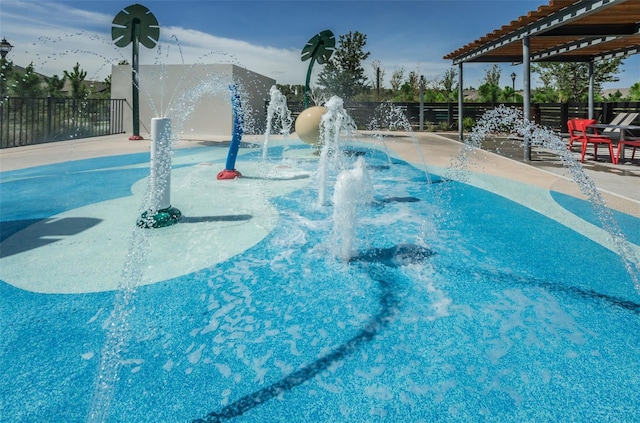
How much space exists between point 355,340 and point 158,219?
3.45m

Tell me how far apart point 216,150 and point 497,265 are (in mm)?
11959

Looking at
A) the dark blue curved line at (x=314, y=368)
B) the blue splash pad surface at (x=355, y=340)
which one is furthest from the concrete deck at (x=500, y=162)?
the dark blue curved line at (x=314, y=368)

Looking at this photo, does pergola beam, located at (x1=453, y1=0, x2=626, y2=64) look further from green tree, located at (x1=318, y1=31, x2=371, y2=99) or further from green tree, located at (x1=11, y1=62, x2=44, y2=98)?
green tree, located at (x1=11, y1=62, x2=44, y2=98)

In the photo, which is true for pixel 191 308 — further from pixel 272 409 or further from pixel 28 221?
pixel 28 221

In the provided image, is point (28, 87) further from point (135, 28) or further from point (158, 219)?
point (158, 219)

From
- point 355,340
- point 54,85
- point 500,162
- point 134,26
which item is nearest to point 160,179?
point 355,340

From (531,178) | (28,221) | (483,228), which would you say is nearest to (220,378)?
(483,228)

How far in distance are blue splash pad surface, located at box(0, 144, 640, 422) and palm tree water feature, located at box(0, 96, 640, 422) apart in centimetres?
1

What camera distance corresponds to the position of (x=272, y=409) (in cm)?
210

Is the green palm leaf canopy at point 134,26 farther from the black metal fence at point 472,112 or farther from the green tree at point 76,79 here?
the green tree at point 76,79

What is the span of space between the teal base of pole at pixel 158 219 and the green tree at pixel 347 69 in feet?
119

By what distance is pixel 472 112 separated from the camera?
24391 millimetres

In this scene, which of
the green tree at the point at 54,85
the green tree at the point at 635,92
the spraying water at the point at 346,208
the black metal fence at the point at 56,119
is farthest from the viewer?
the green tree at the point at 54,85

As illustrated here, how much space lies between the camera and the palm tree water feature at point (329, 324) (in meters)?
2.17
